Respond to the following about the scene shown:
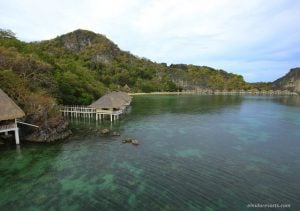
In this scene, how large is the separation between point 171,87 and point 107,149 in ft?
269

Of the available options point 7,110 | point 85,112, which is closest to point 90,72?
point 85,112

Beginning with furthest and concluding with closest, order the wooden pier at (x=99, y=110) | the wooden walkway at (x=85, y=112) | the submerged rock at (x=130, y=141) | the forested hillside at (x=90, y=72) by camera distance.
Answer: the wooden walkway at (x=85, y=112), the wooden pier at (x=99, y=110), the forested hillside at (x=90, y=72), the submerged rock at (x=130, y=141)

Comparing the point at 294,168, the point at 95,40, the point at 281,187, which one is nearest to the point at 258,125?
the point at 294,168

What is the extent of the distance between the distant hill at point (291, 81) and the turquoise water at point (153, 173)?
14104cm

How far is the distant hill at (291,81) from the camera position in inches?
5433

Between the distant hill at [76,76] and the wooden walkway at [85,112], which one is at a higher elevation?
the distant hill at [76,76]

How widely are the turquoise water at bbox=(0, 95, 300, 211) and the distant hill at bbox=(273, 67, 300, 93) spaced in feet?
463

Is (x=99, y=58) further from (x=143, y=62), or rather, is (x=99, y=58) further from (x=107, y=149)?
(x=107, y=149)

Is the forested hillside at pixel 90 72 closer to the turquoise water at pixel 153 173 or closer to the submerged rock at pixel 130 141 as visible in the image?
the turquoise water at pixel 153 173

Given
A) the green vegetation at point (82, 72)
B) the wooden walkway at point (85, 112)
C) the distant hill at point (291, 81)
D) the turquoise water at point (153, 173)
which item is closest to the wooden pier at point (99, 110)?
the wooden walkway at point (85, 112)

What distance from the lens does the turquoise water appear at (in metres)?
8.91

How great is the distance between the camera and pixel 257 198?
9219 millimetres

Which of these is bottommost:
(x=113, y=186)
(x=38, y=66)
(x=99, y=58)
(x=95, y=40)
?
(x=113, y=186)

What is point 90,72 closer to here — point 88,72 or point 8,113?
point 88,72
